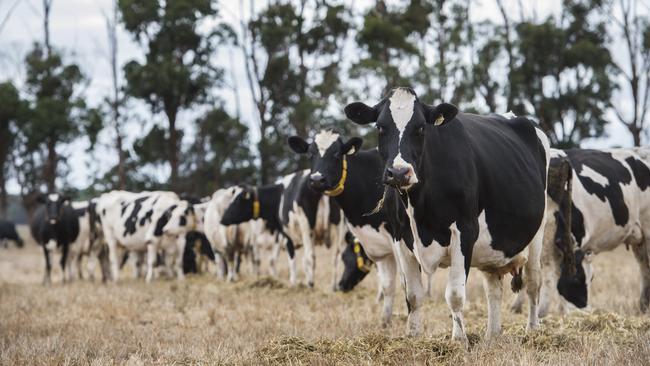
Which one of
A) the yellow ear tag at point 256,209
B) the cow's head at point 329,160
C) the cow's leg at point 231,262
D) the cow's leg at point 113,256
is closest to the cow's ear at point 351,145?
the cow's head at point 329,160

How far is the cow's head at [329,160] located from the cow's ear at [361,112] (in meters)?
2.83

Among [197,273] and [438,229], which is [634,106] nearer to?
[197,273]

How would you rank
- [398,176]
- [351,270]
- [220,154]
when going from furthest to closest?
1. [220,154]
2. [351,270]
3. [398,176]

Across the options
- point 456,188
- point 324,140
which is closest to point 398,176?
point 456,188

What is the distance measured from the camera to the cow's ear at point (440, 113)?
577 centimetres

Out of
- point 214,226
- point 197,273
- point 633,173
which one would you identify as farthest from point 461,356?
point 197,273

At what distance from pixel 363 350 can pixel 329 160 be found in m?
3.91

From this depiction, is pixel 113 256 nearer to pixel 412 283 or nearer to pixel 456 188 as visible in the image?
pixel 412 283

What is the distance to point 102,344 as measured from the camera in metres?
7.09

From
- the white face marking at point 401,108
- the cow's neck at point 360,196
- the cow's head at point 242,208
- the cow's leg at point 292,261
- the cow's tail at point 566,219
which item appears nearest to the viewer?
the white face marking at point 401,108

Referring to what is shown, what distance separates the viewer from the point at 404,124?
18.6 feet

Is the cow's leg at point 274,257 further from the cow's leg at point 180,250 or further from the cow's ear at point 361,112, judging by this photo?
the cow's ear at point 361,112

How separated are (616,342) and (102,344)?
4.45m

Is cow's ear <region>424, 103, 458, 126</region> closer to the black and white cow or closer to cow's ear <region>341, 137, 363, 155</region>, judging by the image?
cow's ear <region>341, 137, 363, 155</region>
